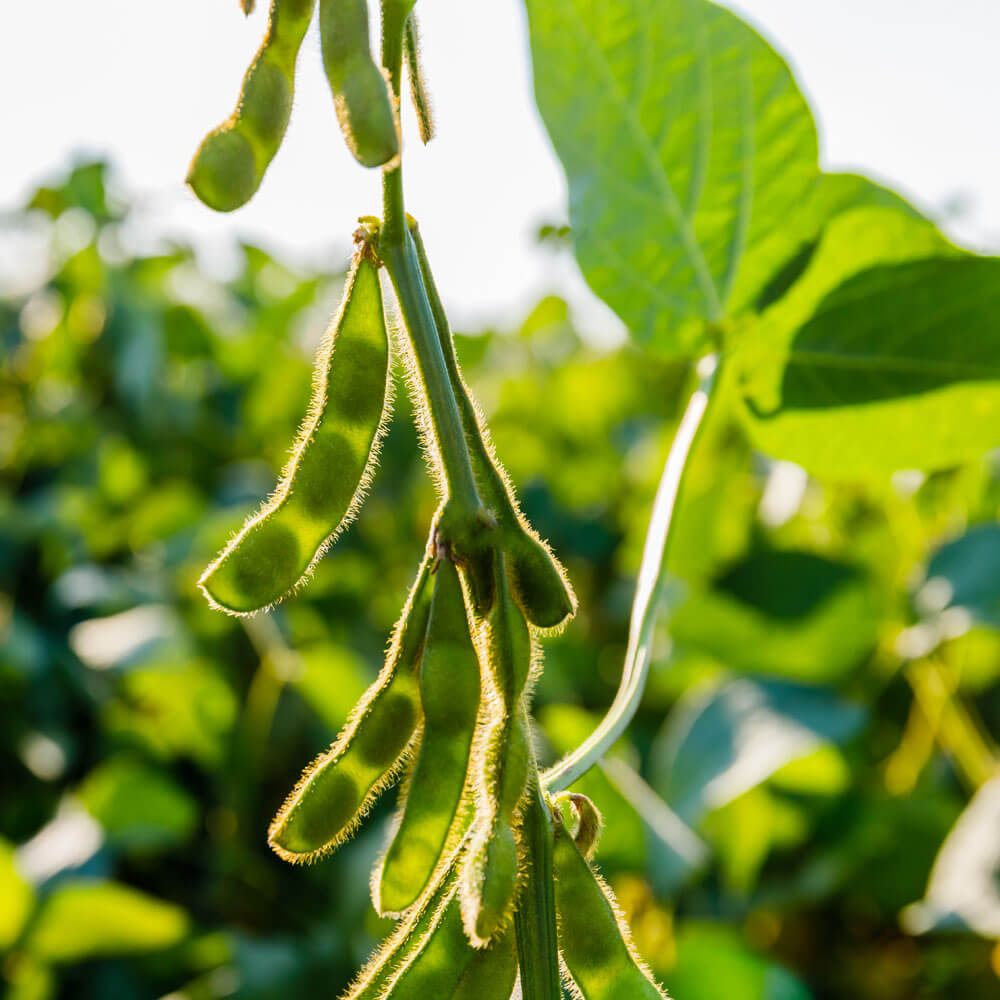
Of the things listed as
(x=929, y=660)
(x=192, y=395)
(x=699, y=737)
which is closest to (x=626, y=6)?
(x=699, y=737)

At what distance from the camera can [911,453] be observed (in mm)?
1044

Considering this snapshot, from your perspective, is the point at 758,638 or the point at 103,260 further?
the point at 103,260

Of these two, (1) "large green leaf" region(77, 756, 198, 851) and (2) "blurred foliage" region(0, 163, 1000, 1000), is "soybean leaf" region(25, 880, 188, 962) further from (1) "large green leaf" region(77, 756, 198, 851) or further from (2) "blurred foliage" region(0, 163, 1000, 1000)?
(1) "large green leaf" region(77, 756, 198, 851)

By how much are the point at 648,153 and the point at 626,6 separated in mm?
109

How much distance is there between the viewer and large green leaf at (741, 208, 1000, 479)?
0.94m

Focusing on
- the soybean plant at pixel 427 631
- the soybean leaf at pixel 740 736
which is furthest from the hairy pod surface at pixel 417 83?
the soybean leaf at pixel 740 736

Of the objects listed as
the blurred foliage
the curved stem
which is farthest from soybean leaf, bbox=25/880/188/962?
the curved stem

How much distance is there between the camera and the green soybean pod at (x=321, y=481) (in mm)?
581

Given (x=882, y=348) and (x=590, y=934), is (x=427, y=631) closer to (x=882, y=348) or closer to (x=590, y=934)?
(x=590, y=934)

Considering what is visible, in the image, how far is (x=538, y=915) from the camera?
0.53 m

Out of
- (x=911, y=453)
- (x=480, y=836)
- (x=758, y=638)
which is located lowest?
(x=758, y=638)

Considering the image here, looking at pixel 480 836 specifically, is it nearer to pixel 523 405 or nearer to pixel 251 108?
pixel 251 108

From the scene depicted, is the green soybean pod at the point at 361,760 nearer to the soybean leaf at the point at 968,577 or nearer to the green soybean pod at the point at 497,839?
the green soybean pod at the point at 497,839

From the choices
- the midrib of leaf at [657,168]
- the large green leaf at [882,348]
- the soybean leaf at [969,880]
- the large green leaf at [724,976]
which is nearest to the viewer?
the midrib of leaf at [657,168]
